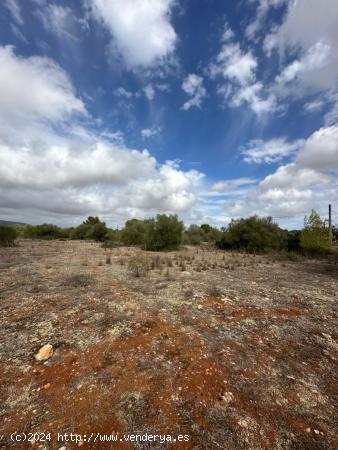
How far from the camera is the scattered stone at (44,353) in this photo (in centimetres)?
326

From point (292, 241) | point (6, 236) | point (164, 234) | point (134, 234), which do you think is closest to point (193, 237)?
point (134, 234)

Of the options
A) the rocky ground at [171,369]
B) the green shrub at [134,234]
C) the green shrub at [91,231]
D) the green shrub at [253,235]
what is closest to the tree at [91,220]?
the green shrub at [91,231]

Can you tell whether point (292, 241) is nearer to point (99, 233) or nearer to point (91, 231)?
point (99, 233)

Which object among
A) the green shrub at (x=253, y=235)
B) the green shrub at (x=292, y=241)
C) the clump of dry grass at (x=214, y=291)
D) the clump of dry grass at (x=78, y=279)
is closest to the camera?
the clump of dry grass at (x=214, y=291)

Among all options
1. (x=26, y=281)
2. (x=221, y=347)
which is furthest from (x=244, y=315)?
(x=26, y=281)

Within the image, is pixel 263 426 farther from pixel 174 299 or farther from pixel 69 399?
pixel 174 299

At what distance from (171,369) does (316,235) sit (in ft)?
55.9

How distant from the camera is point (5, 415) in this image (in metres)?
2.28

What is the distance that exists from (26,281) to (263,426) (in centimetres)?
782

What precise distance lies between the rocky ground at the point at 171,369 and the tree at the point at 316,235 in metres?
11.9

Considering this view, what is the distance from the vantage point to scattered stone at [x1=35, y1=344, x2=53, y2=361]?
3.26 meters

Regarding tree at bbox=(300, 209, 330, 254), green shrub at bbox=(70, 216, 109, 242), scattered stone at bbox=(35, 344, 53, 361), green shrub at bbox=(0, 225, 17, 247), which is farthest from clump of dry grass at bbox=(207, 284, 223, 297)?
green shrub at bbox=(70, 216, 109, 242)

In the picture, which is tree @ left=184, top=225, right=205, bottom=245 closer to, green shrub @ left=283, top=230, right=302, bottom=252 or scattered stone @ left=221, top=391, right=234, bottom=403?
green shrub @ left=283, top=230, right=302, bottom=252

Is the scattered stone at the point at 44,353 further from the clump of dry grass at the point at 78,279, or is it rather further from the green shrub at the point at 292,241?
the green shrub at the point at 292,241
